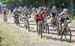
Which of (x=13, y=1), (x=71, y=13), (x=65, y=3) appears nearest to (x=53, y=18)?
(x=71, y=13)

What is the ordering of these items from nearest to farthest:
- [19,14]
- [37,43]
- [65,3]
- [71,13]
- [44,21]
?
[37,43], [44,21], [19,14], [71,13], [65,3]

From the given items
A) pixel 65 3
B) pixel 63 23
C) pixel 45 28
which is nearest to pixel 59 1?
pixel 65 3

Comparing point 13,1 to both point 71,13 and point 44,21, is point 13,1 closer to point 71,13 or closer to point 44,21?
point 71,13

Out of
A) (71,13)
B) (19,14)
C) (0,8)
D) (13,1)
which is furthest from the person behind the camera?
(13,1)

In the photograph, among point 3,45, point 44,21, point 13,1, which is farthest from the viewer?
point 13,1

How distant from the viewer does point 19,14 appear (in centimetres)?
3266

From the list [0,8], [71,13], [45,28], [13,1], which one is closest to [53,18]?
[45,28]

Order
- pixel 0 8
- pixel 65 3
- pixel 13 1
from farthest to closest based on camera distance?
pixel 13 1, pixel 0 8, pixel 65 3

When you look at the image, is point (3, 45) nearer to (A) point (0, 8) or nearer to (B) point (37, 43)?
(B) point (37, 43)

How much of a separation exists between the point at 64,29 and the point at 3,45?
4288 mm

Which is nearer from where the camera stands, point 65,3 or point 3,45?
point 3,45

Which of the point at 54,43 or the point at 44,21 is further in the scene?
the point at 44,21

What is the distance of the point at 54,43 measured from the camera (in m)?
18.0

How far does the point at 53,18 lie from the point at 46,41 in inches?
272
